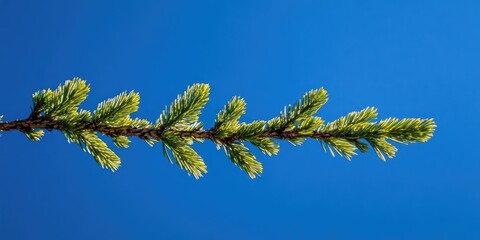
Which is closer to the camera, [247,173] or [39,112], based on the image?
[39,112]

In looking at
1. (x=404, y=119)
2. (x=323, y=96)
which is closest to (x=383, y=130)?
(x=404, y=119)

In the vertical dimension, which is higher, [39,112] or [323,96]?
[323,96]

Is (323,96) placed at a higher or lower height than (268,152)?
higher

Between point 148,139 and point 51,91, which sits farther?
point 148,139

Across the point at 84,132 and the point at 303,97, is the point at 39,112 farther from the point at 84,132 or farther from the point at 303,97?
the point at 303,97

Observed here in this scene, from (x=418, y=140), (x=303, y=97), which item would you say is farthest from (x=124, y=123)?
(x=418, y=140)

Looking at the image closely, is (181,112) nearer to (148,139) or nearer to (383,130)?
(148,139)
